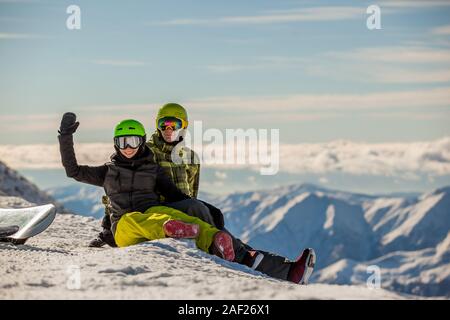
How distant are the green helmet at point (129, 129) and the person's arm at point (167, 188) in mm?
635

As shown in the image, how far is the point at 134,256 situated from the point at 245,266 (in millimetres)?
1759

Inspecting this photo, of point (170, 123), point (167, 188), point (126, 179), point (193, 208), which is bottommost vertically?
point (193, 208)

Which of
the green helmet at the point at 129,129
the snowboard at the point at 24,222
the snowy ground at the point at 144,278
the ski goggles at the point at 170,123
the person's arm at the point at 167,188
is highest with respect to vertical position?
the ski goggles at the point at 170,123

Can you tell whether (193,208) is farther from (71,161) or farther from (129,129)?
(71,161)

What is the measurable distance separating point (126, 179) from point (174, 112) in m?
1.63

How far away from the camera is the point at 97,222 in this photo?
1836cm

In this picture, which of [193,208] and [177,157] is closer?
[193,208]

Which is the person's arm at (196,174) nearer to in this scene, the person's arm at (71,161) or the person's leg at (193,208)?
the person's leg at (193,208)

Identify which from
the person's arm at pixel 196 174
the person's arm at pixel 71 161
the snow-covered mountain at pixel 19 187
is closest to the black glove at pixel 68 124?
the person's arm at pixel 71 161

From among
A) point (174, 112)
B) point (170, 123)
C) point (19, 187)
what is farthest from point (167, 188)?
point (19, 187)

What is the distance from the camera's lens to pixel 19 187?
37.6m

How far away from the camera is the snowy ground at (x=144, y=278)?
26.7 ft
